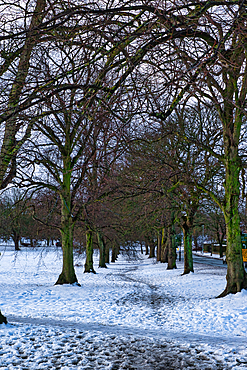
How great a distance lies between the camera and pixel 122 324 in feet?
27.0

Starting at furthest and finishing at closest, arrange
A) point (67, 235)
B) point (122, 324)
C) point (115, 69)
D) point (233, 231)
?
point (67, 235), point (233, 231), point (122, 324), point (115, 69)

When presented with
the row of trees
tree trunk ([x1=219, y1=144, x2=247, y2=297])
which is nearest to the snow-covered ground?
tree trunk ([x1=219, y1=144, x2=247, y2=297])

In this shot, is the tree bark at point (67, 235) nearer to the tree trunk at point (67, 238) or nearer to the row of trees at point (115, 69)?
the tree trunk at point (67, 238)

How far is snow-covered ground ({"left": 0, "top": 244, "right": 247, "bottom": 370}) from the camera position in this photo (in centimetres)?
456

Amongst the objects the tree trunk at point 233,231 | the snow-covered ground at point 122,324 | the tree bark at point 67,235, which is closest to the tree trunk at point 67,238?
the tree bark at point 67,235

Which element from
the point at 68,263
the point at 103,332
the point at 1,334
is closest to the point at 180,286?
the point at 68,263

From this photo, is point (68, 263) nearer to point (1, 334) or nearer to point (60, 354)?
point (1, 334)

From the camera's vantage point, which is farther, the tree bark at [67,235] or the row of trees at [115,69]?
the tree bark at [67,235]

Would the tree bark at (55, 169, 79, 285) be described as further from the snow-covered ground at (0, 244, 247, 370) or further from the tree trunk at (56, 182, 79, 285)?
the snow-covered ground at (0, 244, 247, 370)

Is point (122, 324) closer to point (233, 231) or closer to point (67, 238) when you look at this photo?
point (233, 231)

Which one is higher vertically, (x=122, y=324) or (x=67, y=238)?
(x=67, y=238)

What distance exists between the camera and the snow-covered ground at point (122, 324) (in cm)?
456

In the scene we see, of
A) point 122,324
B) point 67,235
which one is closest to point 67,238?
point 67,235

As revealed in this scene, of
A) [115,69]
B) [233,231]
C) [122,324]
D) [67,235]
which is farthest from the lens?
[67,235]
